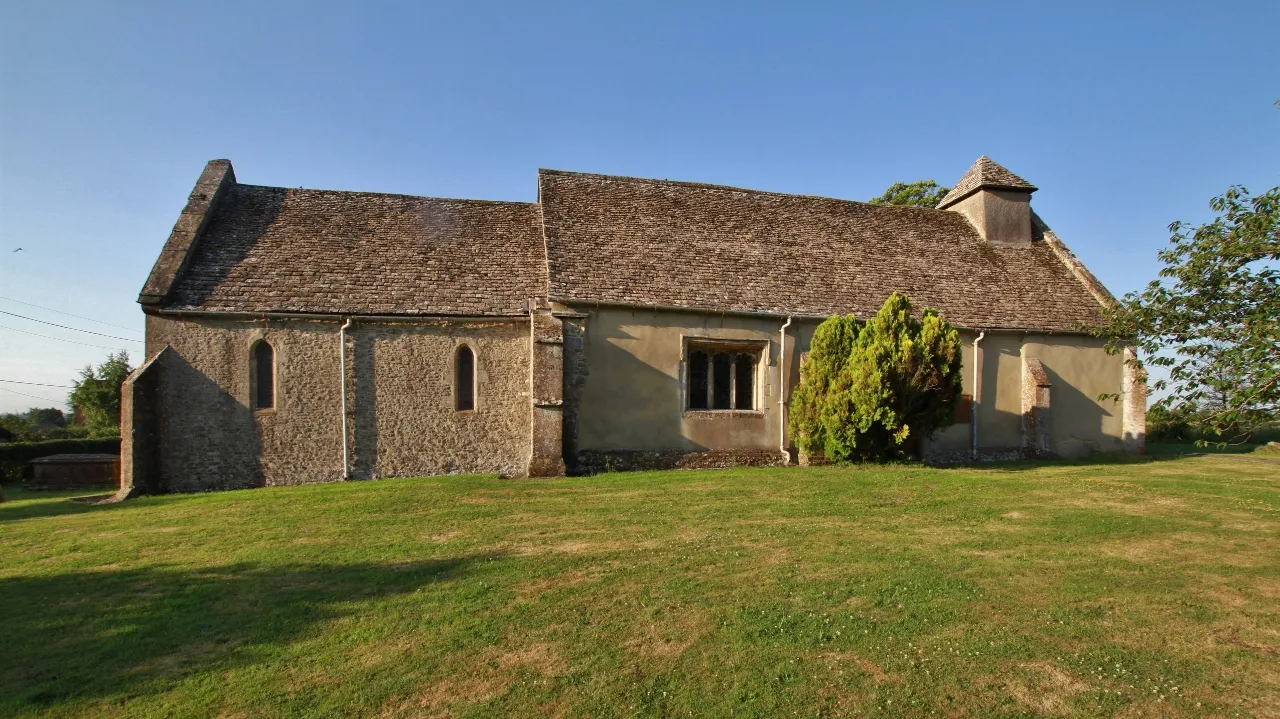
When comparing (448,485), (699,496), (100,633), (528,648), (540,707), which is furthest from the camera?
(448,485)

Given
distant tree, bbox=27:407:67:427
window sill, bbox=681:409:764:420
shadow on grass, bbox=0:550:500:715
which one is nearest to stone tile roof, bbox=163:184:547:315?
window sill, bbox=681:409:764:420

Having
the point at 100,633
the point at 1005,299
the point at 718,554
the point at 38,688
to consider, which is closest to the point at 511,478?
the point at 718,554

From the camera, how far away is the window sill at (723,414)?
1659 cm

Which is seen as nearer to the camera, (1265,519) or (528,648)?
(528,648)

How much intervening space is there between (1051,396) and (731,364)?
30.7 ft

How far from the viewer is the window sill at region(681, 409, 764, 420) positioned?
16.6 metres

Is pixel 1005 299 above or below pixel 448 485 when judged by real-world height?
above

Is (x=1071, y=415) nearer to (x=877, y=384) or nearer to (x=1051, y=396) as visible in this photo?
(x=1051, y=396)

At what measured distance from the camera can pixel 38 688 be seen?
489 cm

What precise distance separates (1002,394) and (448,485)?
14793mm

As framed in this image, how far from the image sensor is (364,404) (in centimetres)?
1570

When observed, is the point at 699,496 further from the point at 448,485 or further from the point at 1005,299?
the point at 1005,299

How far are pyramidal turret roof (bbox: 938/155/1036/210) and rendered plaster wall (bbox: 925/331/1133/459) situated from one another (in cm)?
581

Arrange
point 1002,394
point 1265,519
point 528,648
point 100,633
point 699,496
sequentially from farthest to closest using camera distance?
point 1002,394
point 699,496
point 1265,519
point 100,633
point 528,648
